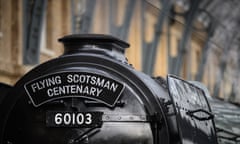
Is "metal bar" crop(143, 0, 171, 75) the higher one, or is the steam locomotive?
"metal bar" crop(143, 0, 171, 75)

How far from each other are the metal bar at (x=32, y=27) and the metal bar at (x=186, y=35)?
7469 millimetres

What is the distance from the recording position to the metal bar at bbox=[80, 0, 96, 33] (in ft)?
60.5

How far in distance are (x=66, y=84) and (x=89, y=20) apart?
11644mm

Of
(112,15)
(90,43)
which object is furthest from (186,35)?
(90,43)

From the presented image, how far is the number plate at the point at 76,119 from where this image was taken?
272 inches

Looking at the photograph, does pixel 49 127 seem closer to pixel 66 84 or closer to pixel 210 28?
pixel 66 84

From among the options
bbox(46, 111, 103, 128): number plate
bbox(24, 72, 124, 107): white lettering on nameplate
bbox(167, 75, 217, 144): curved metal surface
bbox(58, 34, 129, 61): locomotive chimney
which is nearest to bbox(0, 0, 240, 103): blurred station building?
bbox(167, 75, 217, 144): curved metal surface

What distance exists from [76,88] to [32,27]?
11106mm

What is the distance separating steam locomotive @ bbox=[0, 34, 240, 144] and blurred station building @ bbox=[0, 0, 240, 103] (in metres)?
8.00

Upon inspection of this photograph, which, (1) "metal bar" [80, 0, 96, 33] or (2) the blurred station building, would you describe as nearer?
(2) the blurred station building

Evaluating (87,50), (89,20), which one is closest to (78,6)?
(89,20)

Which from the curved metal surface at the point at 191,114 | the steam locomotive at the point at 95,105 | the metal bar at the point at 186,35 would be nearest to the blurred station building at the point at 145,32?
the metal bar at the point at 186,35

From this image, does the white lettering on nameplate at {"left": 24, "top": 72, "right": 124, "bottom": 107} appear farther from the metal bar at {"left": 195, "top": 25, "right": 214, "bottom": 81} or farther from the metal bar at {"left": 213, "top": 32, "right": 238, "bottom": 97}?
the metal bar at {"left": 195, "top": 25, "right": 214, "bottom": 81}

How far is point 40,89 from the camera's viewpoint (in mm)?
7164
